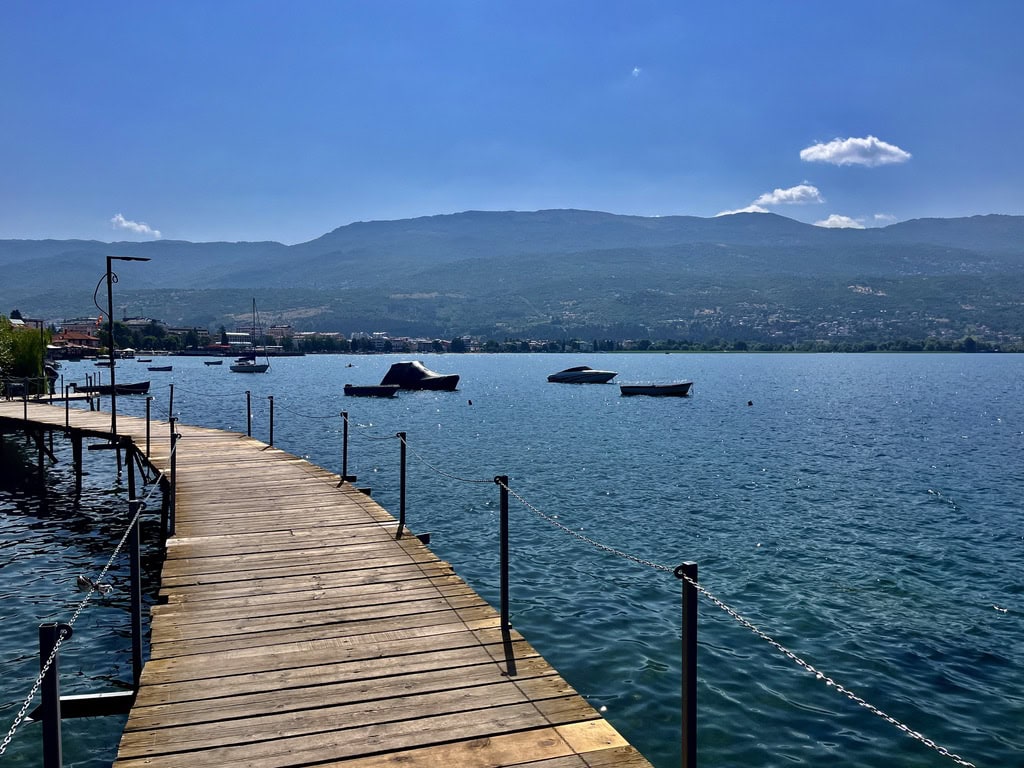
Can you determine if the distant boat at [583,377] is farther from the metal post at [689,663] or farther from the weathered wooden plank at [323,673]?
the metal post at [689,663]

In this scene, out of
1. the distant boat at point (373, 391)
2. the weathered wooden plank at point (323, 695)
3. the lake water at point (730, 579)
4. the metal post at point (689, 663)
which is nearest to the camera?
the metal post at point (689, 663)

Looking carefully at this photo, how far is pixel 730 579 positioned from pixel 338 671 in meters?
10.2

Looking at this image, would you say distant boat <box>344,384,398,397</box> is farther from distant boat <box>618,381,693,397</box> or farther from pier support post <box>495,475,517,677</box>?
pier support post <box>495,475,517,677</box>

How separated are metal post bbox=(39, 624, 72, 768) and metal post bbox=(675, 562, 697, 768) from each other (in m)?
3.48

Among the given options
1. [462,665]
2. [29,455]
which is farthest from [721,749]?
[29,455]

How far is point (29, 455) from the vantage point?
108 feet

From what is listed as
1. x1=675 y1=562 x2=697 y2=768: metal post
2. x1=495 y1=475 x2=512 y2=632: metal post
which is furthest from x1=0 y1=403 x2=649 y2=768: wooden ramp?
x1=675 y1=562 x2=697 y2=768: metal post

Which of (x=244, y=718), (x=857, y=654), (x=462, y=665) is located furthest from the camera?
(x=857, y=654)

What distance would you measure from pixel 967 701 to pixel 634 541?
8478 millimetres

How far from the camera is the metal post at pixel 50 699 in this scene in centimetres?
372

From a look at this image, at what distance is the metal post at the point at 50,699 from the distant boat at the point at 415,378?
75.4 m

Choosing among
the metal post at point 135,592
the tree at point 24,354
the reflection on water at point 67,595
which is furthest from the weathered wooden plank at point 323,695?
the tree at point 24,354

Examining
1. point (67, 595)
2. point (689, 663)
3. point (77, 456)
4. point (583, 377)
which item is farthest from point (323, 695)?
point (583, 377)

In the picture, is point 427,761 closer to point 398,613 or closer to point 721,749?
point 398,613
